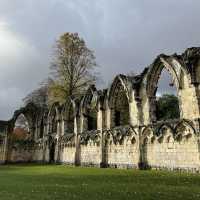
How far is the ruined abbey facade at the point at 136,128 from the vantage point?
13062 mm

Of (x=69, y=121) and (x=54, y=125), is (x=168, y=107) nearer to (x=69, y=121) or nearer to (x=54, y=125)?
(x=69, y=121)

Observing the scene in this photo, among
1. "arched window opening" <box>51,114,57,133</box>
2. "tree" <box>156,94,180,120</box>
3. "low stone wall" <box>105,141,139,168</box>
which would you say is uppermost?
"tree" <box>156,94,180,120</box>

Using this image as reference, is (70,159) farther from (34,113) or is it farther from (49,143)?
(34,113)

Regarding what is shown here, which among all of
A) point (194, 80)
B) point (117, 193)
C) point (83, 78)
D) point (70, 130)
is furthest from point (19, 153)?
point (117, 193)

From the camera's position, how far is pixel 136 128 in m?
15.8

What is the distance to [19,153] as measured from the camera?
27.5 m

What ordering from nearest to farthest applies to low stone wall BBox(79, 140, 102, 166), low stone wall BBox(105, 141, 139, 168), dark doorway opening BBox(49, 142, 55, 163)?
low stone wall BBox(105, 141, 139, 168), low stone wall BBox(79, 140, 102, 166), dark doorway opening BBox(49, 142, 55, 163)

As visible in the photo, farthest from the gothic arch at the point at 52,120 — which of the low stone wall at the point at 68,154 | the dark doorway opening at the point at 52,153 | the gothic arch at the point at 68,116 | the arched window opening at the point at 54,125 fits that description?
the low stone wall at the point at 68,154

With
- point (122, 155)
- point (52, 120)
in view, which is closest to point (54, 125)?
point (52, 120)

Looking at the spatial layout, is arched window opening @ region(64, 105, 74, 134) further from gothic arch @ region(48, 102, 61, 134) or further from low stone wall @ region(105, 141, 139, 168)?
low stone wall @ region(105, 141, 139, 168)

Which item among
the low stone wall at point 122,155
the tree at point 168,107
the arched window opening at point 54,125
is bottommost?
the low stone wall at point 122,155

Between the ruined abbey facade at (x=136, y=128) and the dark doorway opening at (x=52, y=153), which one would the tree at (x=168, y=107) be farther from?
the dark doorway opening at (x=52, y=153)

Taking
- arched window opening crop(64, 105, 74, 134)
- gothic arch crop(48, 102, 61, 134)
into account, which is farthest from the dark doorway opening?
arched window opening crop(64, 105, 74, 134)

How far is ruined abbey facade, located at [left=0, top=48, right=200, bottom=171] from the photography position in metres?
13.1
